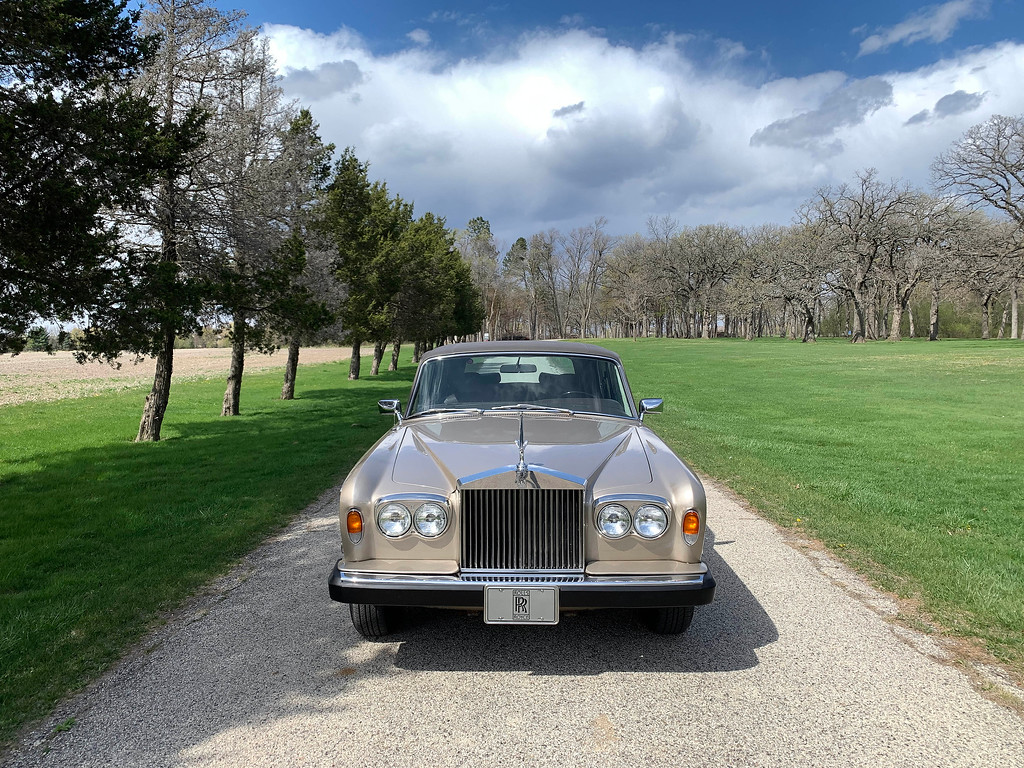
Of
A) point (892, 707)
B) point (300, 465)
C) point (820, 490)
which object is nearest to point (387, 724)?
point (892, 707)

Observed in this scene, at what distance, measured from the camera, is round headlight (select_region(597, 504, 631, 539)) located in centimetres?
342

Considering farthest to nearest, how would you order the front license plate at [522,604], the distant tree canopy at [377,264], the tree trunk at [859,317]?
the tree trunk at [859,317] → the distant tree canopy at [377,264] → the front license plate at [522,604]

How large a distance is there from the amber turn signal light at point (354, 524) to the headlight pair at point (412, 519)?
0.11 m

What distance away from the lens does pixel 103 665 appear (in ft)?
11.9

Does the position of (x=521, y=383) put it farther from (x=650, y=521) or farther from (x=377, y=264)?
(x=377, y=264)

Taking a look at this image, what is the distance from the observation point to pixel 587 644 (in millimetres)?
3879

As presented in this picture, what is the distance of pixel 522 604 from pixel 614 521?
2.11ft

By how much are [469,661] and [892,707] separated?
216 cm

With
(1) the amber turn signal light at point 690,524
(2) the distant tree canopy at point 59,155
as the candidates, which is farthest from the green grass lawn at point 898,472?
(2) the distant tree canopy at point 59,155

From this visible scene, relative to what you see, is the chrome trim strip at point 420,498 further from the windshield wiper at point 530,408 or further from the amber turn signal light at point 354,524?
the windshield wiper at point 530,408

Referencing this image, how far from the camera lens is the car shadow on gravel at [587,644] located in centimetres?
360

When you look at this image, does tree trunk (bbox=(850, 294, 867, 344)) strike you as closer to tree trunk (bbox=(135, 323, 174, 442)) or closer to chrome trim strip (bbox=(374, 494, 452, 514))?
tree trunk (bbox=(135, 323, 174, 442))

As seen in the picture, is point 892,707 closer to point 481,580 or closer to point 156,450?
point 481,580

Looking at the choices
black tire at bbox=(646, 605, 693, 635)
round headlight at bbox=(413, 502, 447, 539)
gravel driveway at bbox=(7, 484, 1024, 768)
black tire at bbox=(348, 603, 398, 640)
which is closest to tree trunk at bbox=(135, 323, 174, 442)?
gravel driveway at bbox=(7, 484, 1024, 768)
